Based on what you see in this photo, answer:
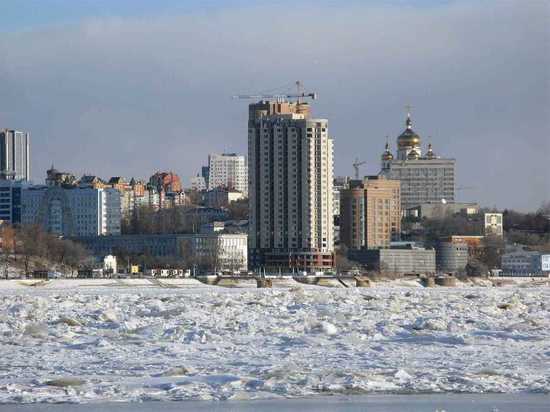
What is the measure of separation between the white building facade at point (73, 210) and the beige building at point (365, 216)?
79.8 ft

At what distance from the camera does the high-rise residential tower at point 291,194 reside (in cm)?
14125

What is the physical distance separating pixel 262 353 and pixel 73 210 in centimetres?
13672

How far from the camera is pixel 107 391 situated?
2550 cm

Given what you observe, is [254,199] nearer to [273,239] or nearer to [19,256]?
[273,239]

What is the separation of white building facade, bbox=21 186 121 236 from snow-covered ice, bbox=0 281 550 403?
389 feet

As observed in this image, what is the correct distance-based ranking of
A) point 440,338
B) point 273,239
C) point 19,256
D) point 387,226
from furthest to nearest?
point 387,226, point 273,239, point 19,256, point 440,338

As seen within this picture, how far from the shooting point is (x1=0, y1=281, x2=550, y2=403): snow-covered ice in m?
25.9

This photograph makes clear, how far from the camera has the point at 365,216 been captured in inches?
6417

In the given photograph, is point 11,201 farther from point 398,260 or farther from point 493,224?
point 493,224

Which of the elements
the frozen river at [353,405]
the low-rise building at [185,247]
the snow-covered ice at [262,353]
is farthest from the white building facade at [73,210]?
the frozen river at [353,405]

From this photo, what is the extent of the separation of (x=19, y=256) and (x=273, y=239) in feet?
77.7

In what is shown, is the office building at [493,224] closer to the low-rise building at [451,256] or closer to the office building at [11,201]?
the low-rise building at [451,256]

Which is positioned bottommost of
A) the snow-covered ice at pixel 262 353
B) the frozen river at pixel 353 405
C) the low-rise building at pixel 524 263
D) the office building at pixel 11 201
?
the frozen river at pixel 353 405

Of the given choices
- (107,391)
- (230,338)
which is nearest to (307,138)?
(230,338)
